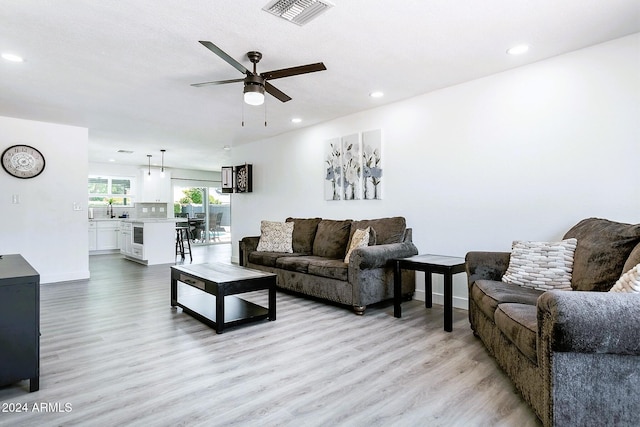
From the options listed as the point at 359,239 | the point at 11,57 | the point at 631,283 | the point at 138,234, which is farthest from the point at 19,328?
the point at 138,234

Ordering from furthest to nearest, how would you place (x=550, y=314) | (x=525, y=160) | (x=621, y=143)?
(x=525, y=160)
(x=621, y=143)
(x=550, y=314)

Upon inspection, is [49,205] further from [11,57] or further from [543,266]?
[543,266]

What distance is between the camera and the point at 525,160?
3.30 meters

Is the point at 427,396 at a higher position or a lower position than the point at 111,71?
lower

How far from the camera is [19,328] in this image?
6.50 feet

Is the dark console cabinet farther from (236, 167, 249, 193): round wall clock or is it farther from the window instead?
the window

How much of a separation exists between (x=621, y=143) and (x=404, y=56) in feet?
6.08

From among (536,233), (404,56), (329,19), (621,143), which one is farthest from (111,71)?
(621,143)

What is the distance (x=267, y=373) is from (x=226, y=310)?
1337 mm

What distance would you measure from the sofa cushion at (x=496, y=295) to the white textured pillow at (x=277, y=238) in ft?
9.15

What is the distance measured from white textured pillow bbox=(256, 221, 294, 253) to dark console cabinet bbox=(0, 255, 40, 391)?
3.14m

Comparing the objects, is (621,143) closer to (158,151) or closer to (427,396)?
(427,396)

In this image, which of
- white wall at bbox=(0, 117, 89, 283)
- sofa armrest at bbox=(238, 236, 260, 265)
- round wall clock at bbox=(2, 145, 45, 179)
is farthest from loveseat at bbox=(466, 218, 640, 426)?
round wall clock at bbox=(2, 145, 45, 179)

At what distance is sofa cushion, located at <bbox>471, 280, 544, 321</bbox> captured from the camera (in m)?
→ 2.27
